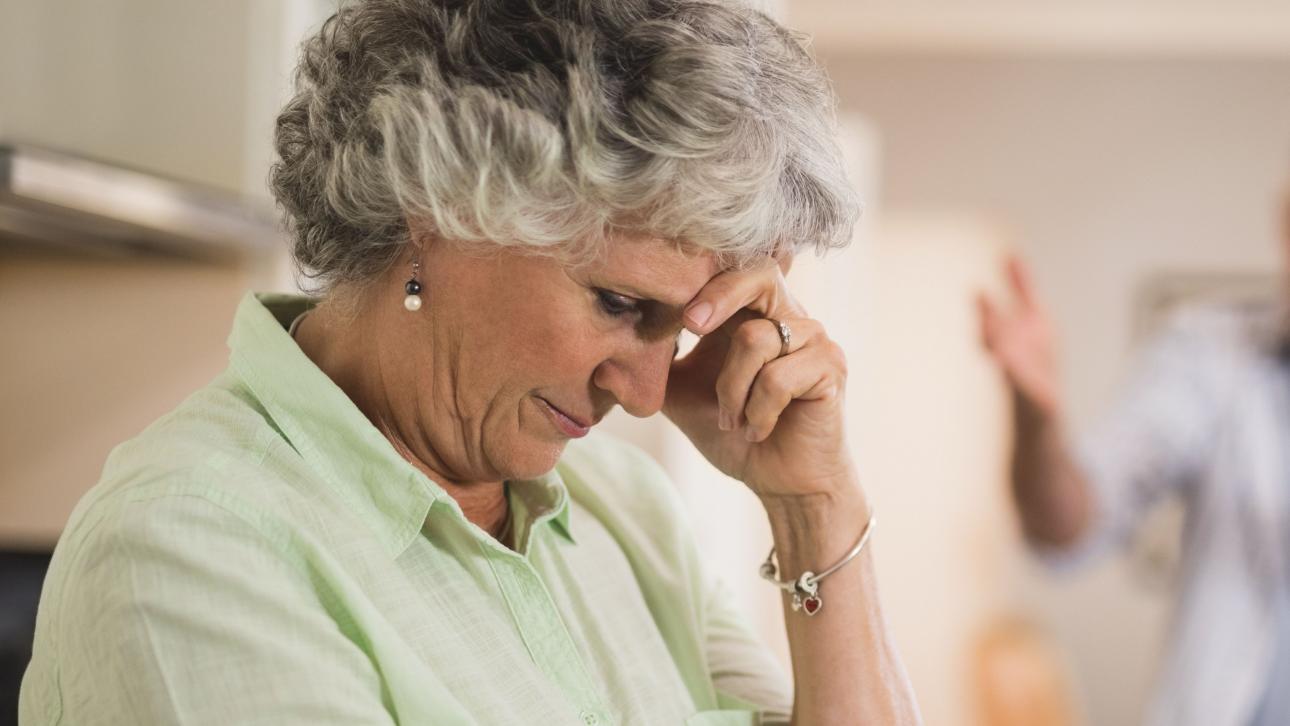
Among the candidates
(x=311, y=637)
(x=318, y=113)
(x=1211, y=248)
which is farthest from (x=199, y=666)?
(x=1211, y=248)

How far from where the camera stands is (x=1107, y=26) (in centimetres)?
430

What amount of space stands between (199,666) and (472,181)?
30cm

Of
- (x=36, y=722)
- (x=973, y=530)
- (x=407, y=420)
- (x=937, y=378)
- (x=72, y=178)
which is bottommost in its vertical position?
(x=973, y=530)

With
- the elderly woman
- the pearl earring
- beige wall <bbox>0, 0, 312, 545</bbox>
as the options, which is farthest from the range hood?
the pearl earring

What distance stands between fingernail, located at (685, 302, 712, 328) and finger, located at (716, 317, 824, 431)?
0.12m

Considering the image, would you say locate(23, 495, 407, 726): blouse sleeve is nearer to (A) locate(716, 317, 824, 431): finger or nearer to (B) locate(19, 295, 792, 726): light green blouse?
(B) locate(19, 295, 792, 726): light green blouse

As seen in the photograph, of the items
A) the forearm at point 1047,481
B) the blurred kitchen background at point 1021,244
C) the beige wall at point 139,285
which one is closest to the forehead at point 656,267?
the beige wall at point 139,285

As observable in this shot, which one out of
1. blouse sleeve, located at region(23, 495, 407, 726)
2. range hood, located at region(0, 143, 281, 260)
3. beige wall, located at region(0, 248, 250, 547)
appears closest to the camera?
blouse sleeve, located at region(23, 495, 407, 726)

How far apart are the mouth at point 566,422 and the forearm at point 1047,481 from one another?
1152 mm

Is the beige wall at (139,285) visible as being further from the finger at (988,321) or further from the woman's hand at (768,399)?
the finger at (988,321)

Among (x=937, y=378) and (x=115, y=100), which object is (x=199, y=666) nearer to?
(x=115, y=100)

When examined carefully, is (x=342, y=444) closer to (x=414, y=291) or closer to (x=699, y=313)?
(x=414, y=291)

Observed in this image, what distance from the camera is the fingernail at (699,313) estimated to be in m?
0.83

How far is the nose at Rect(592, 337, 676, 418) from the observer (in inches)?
33.3
